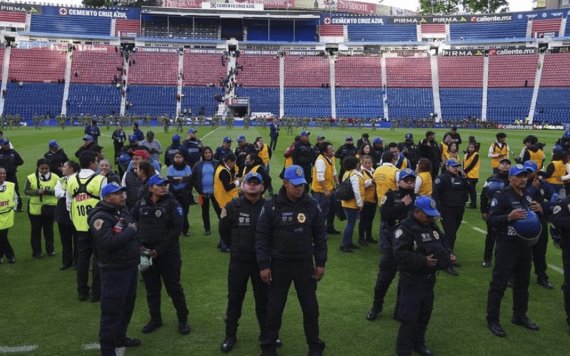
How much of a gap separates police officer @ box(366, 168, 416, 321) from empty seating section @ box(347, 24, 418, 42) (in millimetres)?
63384

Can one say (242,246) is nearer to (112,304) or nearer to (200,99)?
(112,304)

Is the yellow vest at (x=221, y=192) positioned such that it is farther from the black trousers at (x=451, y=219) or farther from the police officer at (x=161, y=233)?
the black trousers at (x=451, y=219)

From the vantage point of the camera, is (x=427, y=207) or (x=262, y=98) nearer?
(x=427, y=207)

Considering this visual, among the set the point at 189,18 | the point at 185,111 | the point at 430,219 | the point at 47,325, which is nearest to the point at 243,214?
the point at 430,219

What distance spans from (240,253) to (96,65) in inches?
2386

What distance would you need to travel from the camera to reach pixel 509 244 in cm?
586

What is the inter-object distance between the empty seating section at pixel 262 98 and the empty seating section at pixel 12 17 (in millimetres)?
30833

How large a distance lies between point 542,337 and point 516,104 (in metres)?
54.8

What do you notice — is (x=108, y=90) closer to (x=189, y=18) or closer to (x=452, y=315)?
(x=189, y=18)

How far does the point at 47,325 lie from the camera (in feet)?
20.3

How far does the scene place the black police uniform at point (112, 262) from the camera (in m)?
4.99

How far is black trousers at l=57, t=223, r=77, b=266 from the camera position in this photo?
8016 mm

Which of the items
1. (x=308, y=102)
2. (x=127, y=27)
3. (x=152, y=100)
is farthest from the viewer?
(x=127, y=27)

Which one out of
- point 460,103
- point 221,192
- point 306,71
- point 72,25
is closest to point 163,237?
point 221,192
